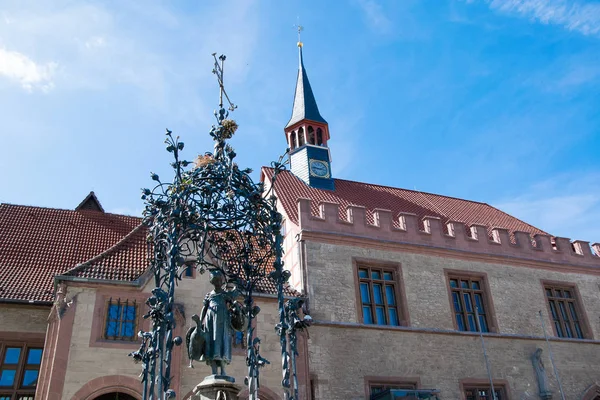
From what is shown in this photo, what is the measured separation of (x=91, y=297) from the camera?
13.4 metres

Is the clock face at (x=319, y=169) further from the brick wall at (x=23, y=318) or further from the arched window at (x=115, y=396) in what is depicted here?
the arched window at (x=115, y=396)

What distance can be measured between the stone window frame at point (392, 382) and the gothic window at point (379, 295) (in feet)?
5.54

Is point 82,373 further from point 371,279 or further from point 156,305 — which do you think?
point 371,279

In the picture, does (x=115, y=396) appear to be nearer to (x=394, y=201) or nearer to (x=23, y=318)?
(x=23, y=318)

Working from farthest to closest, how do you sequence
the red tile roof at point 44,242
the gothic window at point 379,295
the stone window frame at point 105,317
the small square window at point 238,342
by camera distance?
the gothic window at point 379,295
the red tile roof at point 44,242
the small square window at point 238,342
the stone window frame at point 105,317

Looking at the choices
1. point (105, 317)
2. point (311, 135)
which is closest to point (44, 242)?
point (105, 317)

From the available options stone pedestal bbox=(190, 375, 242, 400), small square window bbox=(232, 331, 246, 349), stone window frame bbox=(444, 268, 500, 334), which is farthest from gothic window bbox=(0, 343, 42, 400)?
stone window frame bbox=(444, 268, 500, 334)

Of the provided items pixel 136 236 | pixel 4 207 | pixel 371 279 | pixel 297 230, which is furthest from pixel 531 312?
pixel 4 207

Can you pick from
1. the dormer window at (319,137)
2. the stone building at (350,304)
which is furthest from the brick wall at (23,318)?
the dormer window at (319,137)

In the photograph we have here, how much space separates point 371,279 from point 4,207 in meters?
12.6

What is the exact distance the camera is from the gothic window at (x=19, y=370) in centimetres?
1309

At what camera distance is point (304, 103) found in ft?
80.2

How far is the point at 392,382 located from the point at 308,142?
438 inches

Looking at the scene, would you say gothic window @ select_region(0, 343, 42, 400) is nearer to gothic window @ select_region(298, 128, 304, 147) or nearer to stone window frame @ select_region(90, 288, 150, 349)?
stone window frame @ select_region(90, 288, 150, 349)
